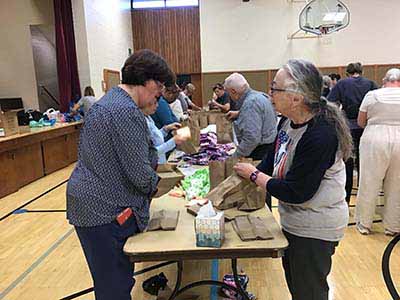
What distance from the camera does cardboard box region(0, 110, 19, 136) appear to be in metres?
5.09

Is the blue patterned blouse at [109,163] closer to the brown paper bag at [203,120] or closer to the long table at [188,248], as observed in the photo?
the long table at [188,248]

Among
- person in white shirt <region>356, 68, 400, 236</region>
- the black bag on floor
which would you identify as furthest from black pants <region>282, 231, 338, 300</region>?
person in white shirt <region>356, 68, 400, 236</region>

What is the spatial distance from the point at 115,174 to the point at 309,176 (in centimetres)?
71

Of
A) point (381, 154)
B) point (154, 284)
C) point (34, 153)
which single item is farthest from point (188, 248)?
point (34, 153)

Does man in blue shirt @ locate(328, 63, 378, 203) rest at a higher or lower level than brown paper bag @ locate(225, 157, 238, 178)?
higher

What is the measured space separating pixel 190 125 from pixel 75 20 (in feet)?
18.3

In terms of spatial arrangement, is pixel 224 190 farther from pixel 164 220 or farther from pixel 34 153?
pixel 34 153

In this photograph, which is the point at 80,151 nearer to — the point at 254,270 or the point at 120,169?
the point at 120,169

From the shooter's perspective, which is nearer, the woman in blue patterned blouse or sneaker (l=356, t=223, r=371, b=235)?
the woman in blue patterned blouse

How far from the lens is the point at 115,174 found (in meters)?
1.41

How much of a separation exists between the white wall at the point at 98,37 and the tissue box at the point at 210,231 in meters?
7.13

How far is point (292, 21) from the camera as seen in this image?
35.4 ft

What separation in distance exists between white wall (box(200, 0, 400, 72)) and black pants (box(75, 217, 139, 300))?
10134 mm

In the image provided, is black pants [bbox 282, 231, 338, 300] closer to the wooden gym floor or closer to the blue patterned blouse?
the blue patterned blouse
